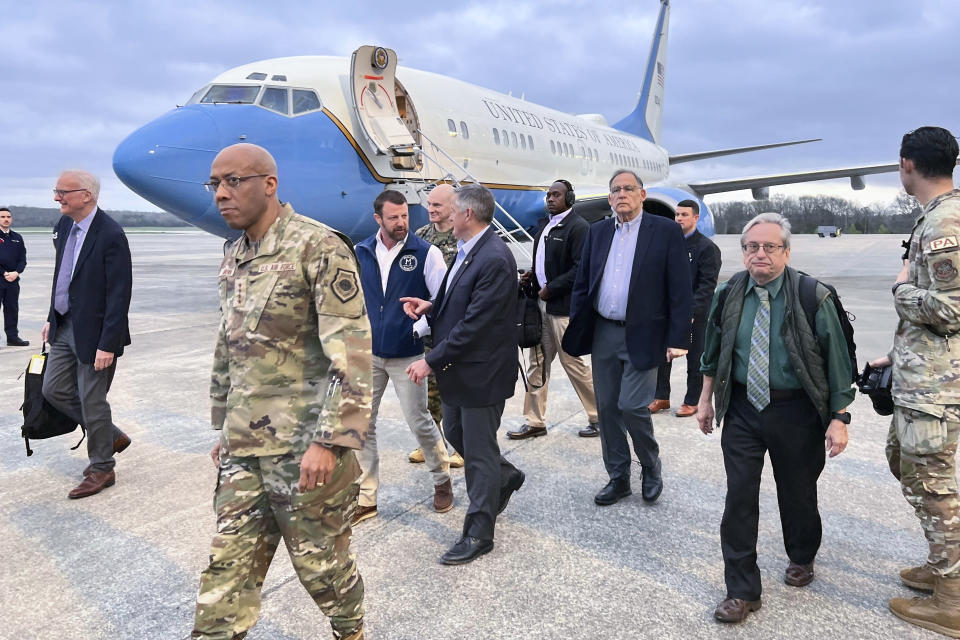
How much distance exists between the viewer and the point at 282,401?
2199mm

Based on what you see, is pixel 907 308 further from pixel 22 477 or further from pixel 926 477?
pixel 22 477

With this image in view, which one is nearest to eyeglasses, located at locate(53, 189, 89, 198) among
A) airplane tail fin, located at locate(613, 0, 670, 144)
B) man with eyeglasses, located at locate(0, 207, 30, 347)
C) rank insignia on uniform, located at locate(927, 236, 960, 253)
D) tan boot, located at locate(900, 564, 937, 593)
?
rank insignia on uniform, located at locate(927, 236, 960, 253)

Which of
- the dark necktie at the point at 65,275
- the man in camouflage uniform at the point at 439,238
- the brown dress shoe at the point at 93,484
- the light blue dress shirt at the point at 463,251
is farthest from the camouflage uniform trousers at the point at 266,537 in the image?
the dark necktie at the point at 65,275

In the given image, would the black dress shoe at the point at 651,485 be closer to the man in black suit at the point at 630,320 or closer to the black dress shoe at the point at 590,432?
the man in black suit at the point at 630,320

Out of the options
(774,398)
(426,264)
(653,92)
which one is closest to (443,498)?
(426,264)

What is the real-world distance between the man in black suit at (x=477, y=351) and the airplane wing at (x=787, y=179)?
17525 mm

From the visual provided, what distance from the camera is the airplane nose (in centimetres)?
787

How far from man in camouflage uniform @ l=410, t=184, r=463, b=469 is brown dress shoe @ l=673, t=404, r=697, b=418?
2086 mm

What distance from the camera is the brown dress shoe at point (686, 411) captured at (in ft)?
19.2

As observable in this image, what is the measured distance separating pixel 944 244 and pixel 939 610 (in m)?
1.45

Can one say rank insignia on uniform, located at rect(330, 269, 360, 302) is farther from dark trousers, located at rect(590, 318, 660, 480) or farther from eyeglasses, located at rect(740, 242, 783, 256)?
dark trousers, located at rect(590, 318, 660, 480)

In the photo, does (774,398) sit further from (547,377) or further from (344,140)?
(344,140)

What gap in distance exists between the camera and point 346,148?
913 cm

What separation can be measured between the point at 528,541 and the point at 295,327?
1.94m
